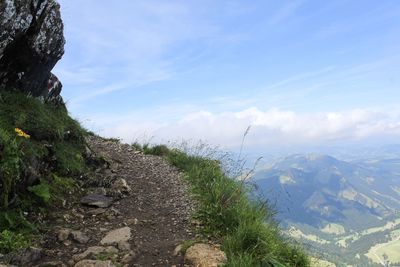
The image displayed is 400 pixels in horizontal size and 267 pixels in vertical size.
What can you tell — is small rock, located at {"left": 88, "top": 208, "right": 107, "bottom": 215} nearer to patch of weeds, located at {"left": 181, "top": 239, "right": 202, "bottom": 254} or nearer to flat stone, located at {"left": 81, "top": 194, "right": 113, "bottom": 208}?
flat stone, located at {"left": 81, "top": 194, "right": 113, "bottom": 208}

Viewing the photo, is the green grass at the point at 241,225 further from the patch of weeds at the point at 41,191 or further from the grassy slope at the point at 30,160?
the grassy slope at the point at 30,160

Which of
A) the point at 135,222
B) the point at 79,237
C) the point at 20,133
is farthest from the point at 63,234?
the point at 20,133

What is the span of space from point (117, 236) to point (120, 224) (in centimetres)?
80

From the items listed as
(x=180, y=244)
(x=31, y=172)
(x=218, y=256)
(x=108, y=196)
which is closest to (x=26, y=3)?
(x=31, y=172)

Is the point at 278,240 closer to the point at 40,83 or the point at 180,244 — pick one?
the point at 180,244

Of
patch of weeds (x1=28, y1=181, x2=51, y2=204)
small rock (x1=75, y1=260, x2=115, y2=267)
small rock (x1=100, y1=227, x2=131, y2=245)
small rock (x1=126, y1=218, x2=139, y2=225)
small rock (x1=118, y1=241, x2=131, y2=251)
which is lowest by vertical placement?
small rock (x1=75, y1=260, x2=115, y2=267)

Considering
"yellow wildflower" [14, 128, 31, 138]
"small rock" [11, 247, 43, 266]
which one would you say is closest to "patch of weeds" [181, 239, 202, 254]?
"small rock" [11, 247, 43, 266]

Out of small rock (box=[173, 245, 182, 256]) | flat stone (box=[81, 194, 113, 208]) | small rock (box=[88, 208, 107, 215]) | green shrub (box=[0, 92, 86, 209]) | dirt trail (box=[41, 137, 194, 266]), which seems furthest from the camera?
flat stone (box=[81, 194, 113, 208])

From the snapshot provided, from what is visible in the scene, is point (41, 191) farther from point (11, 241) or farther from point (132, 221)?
point (132, 221)

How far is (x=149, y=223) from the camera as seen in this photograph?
8688 mm

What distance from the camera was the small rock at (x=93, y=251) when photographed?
6.72 m

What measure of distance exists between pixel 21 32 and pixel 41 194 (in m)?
4.58

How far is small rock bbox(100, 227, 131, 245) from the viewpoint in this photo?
7.50 metres

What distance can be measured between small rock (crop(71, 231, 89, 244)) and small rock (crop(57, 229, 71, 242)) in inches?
3.7
